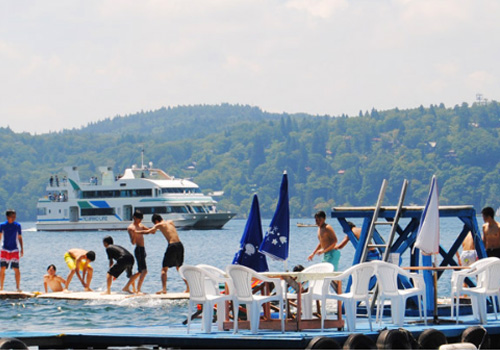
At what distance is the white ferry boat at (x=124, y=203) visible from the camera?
9612 cm

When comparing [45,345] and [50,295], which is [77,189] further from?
[45,345]

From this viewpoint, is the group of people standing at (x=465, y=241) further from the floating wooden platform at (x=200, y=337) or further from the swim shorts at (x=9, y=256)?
the swim shorts at (x=9, y=256)

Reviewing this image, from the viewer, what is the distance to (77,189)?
332 ft

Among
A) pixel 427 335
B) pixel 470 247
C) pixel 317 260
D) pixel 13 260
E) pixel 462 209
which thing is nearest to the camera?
pixel 427 335

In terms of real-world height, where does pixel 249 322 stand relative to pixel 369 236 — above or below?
below

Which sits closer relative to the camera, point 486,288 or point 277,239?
point 277,239

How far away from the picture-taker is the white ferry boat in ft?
315

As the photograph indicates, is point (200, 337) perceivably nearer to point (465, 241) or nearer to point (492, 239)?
point (492, 239)

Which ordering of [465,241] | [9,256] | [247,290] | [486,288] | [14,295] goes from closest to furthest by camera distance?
[247,290] < [486,288] < [465,241] < [9,256] < [14,295]

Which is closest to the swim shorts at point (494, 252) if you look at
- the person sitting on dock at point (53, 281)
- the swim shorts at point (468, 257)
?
the swim shorts at point (468, 257)

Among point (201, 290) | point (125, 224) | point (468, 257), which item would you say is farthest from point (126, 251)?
point (125, 224)

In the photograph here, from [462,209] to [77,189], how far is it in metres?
88.6

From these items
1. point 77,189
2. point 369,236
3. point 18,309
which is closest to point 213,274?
point 369,236

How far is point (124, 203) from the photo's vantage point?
97812 millimetres
